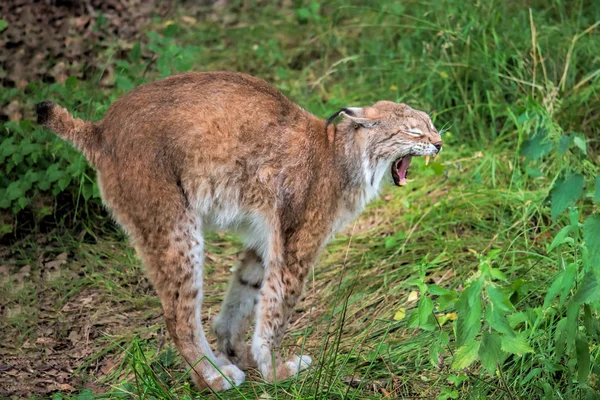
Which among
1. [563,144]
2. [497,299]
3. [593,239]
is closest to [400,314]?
[563,144]

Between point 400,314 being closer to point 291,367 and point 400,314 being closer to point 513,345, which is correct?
point 291,367

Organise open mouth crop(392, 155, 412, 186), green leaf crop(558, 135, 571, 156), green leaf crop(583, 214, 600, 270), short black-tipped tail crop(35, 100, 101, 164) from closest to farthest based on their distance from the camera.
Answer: green leaf crop(583, 214, 600, 270) < green leaf crop(558, 135, 571, 156) < short black-tipped tail crop(35, 100, 101, 164) < open mouth crop(392, 155, 412, 186)

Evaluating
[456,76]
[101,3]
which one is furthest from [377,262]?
[101,3]

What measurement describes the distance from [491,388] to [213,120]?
6.32 feet

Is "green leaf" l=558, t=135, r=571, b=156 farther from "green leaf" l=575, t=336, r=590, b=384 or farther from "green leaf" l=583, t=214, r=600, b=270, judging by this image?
A: "green leaf" l=575, t=336, r=590, b=384

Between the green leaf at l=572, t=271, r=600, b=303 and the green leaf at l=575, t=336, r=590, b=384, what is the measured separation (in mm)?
203

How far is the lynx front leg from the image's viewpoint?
4805mm

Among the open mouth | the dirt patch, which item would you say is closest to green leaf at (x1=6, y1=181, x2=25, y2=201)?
the dirt patch

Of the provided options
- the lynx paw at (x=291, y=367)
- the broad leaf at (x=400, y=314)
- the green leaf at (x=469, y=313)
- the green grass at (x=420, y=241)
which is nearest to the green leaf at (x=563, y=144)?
the green grass at (x=420, y=241)

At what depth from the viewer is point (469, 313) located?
3.56 m

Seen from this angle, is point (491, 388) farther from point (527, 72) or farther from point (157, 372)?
point (527, 72)

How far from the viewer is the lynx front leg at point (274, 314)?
4.80m

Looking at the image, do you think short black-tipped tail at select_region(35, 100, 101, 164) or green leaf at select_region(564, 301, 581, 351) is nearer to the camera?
green leaf at select_region(564, 301, 581, 351)

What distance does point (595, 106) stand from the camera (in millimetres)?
6574
